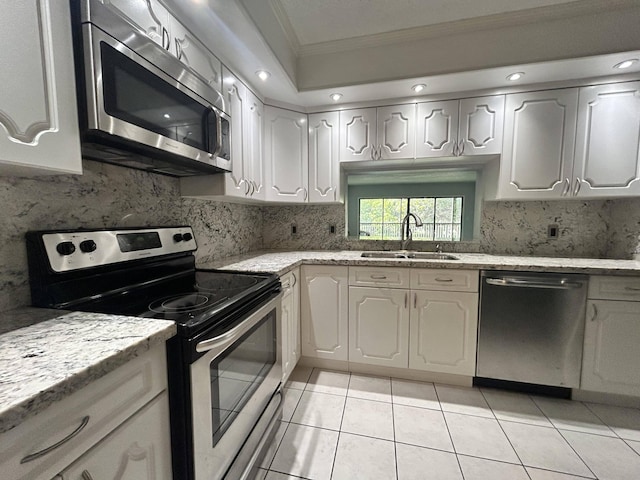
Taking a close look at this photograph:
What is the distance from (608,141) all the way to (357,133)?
5.78 feet

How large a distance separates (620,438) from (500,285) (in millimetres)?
977

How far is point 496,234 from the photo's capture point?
235cm

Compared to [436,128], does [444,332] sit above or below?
below

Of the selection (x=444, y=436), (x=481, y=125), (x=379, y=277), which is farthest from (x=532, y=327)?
(x=481, y=125)

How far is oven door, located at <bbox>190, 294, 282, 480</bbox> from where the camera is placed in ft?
2.86

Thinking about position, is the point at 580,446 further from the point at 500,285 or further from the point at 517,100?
the point at 517,100

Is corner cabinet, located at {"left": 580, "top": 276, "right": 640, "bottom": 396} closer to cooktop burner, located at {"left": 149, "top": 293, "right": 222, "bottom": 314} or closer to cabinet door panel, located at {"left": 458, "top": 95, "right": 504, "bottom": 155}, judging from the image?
cabinet door panel, located at {"left": 458, "top": 95, "right": 504, "bottom": 155}

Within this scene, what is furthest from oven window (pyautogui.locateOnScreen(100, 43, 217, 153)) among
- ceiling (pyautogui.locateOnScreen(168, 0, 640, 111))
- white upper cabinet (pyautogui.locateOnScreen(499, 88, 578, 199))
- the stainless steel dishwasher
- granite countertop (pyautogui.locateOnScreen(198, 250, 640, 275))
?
white upper cabinet (pyautogui.locateOnScreen(499, 88, 578, 199))

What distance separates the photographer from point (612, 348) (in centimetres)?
171

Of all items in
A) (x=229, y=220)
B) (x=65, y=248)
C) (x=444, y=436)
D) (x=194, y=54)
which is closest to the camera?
(x=65, y=248)

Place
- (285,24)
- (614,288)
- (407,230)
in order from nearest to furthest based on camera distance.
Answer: (614,288)
(285,24)
(407,230)

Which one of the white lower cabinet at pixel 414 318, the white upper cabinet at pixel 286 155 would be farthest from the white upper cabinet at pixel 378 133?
the white lower cabinet at pixel 414 318

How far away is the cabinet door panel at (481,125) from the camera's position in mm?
2041

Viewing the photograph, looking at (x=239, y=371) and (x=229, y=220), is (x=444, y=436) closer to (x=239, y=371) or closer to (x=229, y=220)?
(x=239, y=371)
